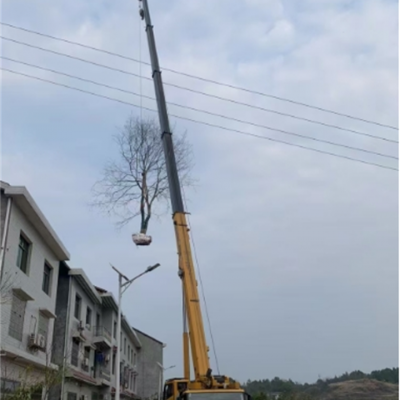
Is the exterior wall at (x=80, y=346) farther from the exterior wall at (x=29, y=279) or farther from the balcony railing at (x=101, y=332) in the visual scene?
the exterior wall at (x=29, y=279)

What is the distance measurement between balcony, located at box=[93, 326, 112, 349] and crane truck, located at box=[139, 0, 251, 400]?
672 inches

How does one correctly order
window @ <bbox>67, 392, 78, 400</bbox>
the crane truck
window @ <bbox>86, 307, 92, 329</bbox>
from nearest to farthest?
the crane truck, window @ <bbox>67, 392, 78, 400</bbox>, window @ <bbox>86, 307, 92, 329</bbox>

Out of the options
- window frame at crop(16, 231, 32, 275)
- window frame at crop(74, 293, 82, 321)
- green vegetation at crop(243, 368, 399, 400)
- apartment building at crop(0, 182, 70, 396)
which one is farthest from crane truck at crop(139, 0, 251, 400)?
window frame at crop(74, 293, 82, 321)

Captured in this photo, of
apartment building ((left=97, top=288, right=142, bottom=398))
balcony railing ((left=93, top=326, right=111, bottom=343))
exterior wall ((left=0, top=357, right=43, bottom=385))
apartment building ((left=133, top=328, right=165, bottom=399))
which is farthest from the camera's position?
apartment building ((left=133, top=328, right=165, bottom=399))

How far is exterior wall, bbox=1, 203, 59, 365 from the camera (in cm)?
1449

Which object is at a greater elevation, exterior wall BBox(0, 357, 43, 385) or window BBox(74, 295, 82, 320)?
window BBox(74, 295, 82, 320)

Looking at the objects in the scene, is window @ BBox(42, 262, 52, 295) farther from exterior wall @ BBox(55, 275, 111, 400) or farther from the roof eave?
exterior wall @ BBox(55, 275, 111, 400)

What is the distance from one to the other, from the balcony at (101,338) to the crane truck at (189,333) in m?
17.1

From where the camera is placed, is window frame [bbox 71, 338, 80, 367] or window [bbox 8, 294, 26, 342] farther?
window frame [bbox 71, 338, 80, 367]

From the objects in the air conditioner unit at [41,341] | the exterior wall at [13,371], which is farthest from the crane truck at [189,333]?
the air conditioner unit at [41,341]

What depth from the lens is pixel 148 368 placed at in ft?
155

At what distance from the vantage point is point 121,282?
17906 millimetres

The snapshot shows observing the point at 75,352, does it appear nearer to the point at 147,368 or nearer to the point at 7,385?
the point at 7,385

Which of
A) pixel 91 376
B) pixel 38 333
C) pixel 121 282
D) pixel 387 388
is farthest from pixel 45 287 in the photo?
pixel 387 388
